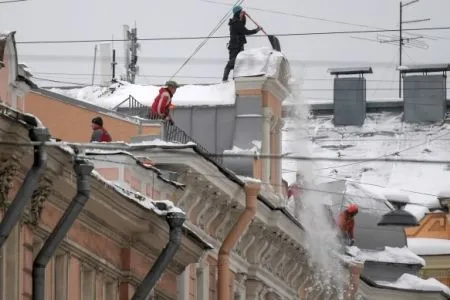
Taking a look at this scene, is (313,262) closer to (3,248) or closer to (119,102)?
(119,102)

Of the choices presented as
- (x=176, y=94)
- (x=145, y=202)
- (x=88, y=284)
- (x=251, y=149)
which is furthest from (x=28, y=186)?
(x=176, y=94)

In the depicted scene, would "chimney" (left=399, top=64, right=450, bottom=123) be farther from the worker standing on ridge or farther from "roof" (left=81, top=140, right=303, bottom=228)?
"roof" (left=81, top=140, right=303, bottom=228)

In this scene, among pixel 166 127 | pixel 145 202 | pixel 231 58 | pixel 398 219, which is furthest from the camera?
pixel 398 219

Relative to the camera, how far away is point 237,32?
39250 millimetres

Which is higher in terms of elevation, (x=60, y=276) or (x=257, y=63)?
(x=257, y=63)

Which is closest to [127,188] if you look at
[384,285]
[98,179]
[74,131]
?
[98,179]

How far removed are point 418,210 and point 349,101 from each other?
15.9 ft

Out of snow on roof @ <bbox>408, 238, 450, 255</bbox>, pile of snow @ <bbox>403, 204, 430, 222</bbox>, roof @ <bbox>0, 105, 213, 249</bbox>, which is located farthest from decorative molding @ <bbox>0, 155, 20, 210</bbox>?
pile of snow @ <bbox>403, 204, 430, 222</bbox>

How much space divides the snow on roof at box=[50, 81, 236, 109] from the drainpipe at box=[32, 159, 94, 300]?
48.9 feet

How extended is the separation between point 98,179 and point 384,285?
2899 cm

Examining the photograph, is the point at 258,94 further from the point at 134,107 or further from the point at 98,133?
the point at 98,133

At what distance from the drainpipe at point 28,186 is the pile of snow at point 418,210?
39.3m

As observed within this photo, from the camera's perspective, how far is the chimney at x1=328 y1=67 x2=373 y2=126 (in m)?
64.5

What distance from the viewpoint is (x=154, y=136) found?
2986cm
